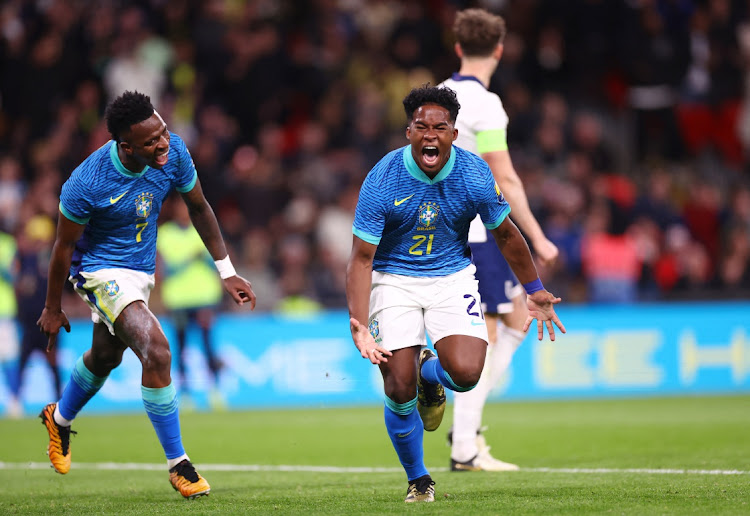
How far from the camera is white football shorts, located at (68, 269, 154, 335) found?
21.7 ft

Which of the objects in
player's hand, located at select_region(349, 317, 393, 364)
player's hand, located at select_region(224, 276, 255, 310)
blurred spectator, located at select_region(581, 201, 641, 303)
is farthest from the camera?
blurred spectator, located at select_region(581, 201, 641, 303)

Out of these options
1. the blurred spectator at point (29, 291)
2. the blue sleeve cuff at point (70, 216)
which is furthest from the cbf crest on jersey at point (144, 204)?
the blurred spectator at point (29, 291)

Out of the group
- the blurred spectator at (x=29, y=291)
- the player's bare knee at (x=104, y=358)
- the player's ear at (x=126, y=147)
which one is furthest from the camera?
the blurred spectator at (x=29, y=291)

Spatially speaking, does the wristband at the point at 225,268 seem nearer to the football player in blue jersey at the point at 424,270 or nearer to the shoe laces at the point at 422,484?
the football player in blue jersey at the point at 424,270

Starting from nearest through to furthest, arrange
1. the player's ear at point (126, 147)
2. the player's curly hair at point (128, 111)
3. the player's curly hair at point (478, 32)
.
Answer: the player's curly hair at point (128, 111)
the player's ear at point (126, 147)
the player's curly hair at point (478, 32)

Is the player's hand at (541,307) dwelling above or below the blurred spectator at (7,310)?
above

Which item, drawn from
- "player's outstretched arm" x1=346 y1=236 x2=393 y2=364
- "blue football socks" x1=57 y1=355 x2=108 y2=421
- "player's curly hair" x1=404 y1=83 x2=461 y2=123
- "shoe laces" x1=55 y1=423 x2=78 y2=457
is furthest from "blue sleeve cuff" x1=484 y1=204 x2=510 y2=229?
"shoe laces" x1=55 y1=423 x2=78 y2=457

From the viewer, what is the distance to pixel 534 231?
716 cm

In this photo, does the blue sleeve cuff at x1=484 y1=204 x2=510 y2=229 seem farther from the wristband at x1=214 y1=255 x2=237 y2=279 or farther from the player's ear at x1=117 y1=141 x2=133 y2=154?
the player's ear at x1=117 y1=141 x2=133 y2=154

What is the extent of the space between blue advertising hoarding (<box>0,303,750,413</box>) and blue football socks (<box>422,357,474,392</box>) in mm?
8280

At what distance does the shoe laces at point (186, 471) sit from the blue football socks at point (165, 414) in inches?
3.4

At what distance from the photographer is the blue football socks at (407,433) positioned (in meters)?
6.02

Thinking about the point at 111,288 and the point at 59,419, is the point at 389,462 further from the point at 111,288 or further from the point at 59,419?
the point at 111,288

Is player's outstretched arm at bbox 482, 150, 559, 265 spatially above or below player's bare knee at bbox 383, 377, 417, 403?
above
